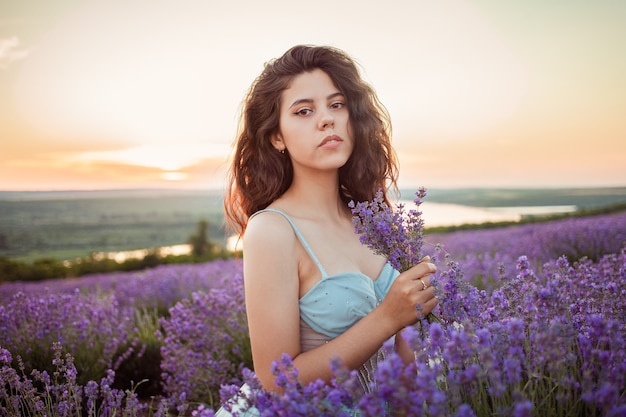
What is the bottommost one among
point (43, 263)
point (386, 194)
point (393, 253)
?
point (43, 263)

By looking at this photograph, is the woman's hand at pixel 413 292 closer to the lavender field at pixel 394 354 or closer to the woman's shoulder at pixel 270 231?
the lavender field at pixel 394 354

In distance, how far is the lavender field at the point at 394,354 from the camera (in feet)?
3.74

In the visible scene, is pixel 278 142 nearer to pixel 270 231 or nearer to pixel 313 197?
pixel 313 197

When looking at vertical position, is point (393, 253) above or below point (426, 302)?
above

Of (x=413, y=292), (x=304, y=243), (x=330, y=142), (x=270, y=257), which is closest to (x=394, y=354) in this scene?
(x=413, y=292)

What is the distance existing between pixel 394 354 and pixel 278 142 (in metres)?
1.58

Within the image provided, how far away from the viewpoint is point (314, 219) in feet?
7.54

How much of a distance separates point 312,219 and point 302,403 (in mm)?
1192

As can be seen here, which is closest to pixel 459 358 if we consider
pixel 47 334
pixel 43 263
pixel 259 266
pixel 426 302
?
pixel 426 302

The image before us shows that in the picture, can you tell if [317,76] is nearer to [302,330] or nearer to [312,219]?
[312,219]

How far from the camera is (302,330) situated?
211cm

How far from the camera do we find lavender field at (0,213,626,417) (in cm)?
114

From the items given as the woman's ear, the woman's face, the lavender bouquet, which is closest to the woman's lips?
the woman's face

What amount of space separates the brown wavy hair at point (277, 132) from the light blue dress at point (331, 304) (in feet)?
1.49
